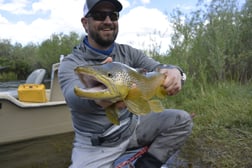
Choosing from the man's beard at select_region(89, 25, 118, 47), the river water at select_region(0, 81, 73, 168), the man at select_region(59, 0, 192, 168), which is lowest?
the river water at select_region(0, 81, 73, 168)

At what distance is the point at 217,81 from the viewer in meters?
7.05

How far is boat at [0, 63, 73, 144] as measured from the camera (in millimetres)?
6723

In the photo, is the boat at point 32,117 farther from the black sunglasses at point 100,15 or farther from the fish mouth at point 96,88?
the fish mouth at point 96,88

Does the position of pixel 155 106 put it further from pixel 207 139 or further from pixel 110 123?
pixel 207 139

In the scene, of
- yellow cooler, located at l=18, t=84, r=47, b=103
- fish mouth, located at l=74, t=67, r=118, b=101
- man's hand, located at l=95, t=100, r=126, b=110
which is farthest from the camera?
yellow cooler, located at l=18, t=84, r=47, b=103

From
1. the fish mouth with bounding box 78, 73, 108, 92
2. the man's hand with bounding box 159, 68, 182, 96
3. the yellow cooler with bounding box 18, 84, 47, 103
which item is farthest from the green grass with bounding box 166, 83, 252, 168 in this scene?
the yellow cooler with bounding box 18, 84, 47, 103

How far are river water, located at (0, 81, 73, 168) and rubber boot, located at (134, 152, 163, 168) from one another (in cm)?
249

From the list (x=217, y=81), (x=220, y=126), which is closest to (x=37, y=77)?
(x=217, y=81)

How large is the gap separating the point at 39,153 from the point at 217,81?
3.85 meters

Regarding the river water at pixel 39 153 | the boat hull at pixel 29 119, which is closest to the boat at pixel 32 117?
the boat hull at pixel 29 119

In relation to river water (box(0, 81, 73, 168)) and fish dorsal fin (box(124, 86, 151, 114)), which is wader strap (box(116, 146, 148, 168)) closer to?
fish dorsal fin (box(124, 86, 151, 114))

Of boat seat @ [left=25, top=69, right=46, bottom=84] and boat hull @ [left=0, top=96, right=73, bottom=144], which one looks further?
boat seat @ [left=25, top=69, right=46, bottom=84]

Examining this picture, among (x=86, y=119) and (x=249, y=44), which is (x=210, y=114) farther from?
(x=249, y=44)

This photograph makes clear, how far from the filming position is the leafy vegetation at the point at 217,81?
13.2ft
